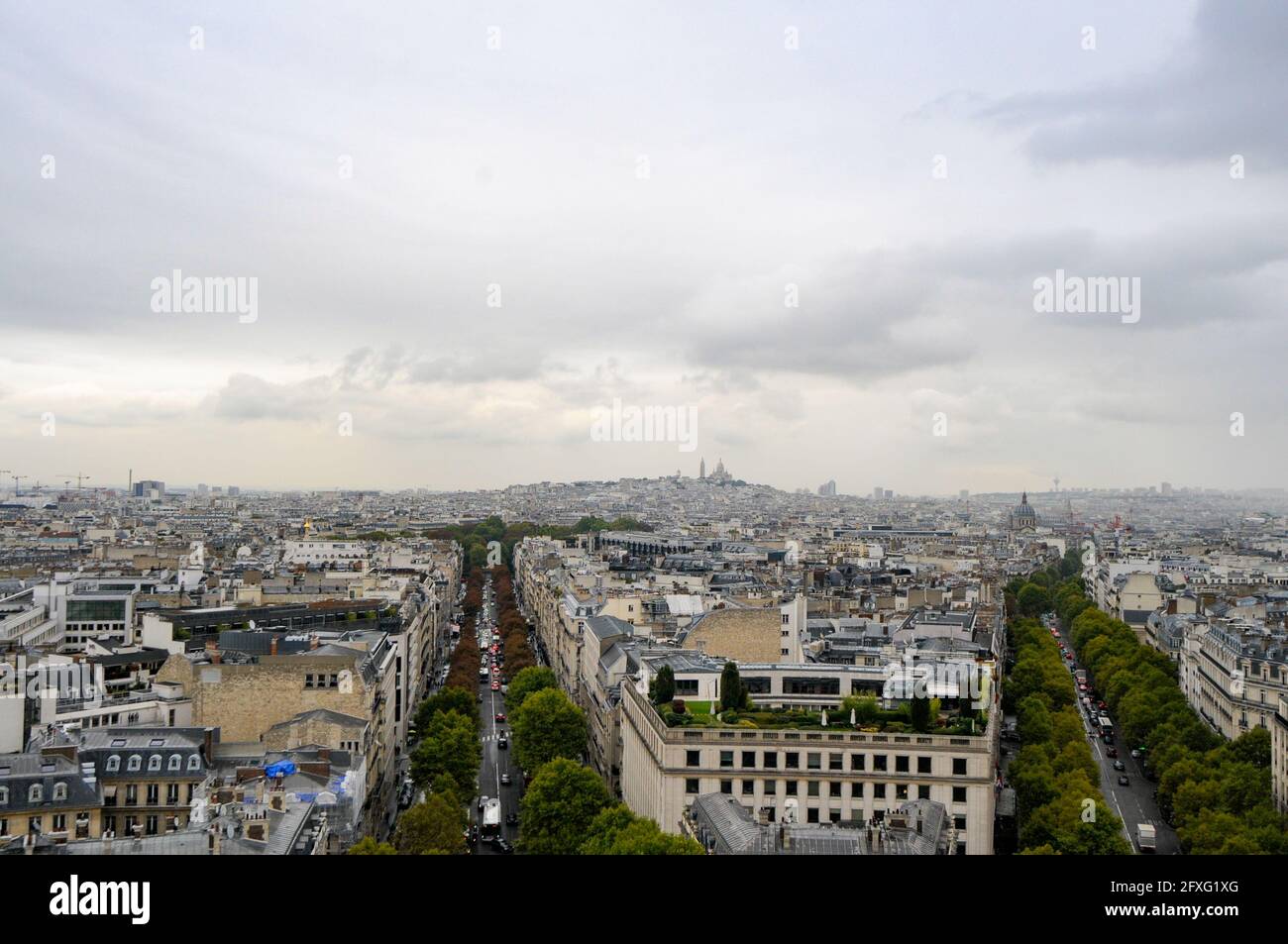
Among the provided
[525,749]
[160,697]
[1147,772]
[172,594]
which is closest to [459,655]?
[172,594]

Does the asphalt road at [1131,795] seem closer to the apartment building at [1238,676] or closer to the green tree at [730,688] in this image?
the apartment building at [1238,676]

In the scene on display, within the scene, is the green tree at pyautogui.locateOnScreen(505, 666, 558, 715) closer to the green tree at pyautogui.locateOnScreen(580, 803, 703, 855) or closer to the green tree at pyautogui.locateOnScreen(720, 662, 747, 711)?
the green tree at pyautogui.locateOnScreen(720, 662, 747, 711)

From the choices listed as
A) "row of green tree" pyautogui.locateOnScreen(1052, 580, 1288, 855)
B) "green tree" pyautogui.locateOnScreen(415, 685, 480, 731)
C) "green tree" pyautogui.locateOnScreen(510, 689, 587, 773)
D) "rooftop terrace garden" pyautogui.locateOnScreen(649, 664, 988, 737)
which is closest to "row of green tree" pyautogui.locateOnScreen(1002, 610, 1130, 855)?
"row of green tree" pyautogui.locateOnScreen(1052, 580, 1288, 855)

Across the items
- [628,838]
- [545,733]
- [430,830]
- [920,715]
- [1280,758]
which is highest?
[920,715]

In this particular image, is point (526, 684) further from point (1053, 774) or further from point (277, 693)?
point (1053, 774)

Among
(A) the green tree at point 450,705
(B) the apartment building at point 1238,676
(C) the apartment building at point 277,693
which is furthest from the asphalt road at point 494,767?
(B) the apartment building at point 1238,676

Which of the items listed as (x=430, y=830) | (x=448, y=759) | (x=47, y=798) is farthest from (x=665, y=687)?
(x=47, y=798)

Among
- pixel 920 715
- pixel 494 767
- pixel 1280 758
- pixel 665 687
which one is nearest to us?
pixel 920 715
